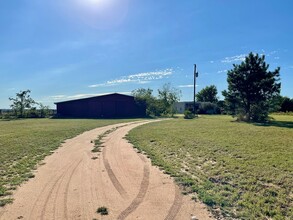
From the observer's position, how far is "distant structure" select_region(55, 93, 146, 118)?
32031mm

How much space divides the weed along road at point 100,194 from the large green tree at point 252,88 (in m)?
16.3

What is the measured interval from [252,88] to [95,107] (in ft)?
68.5

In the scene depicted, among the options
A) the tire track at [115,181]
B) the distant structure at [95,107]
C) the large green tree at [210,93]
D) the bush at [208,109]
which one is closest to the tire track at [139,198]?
the tire track at [115,181]

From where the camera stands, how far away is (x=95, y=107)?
32031 millimetres

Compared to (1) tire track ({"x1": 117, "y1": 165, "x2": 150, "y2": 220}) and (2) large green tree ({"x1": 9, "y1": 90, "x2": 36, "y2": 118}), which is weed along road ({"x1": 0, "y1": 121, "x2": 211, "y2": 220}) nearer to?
(1) tire track ({"x1": 117, "y1": 165, "x2": 150, "y2": 220})

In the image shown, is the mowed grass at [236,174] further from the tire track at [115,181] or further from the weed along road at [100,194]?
the tire track at [115,181]

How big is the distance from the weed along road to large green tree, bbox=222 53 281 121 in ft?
53.4

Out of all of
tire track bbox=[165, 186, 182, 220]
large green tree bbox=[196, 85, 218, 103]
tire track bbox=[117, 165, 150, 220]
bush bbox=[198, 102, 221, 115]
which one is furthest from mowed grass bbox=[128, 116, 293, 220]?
large green tree bbox=[196, 85, 218, 103]

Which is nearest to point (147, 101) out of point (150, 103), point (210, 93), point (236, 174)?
point (150, 103)

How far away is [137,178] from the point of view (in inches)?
183

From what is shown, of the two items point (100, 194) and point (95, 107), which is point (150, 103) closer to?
point (95, 107)

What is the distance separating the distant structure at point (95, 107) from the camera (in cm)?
3203

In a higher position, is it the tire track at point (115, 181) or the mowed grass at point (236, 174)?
the mowed grass at point (236, 174)

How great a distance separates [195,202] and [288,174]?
2370 mm
